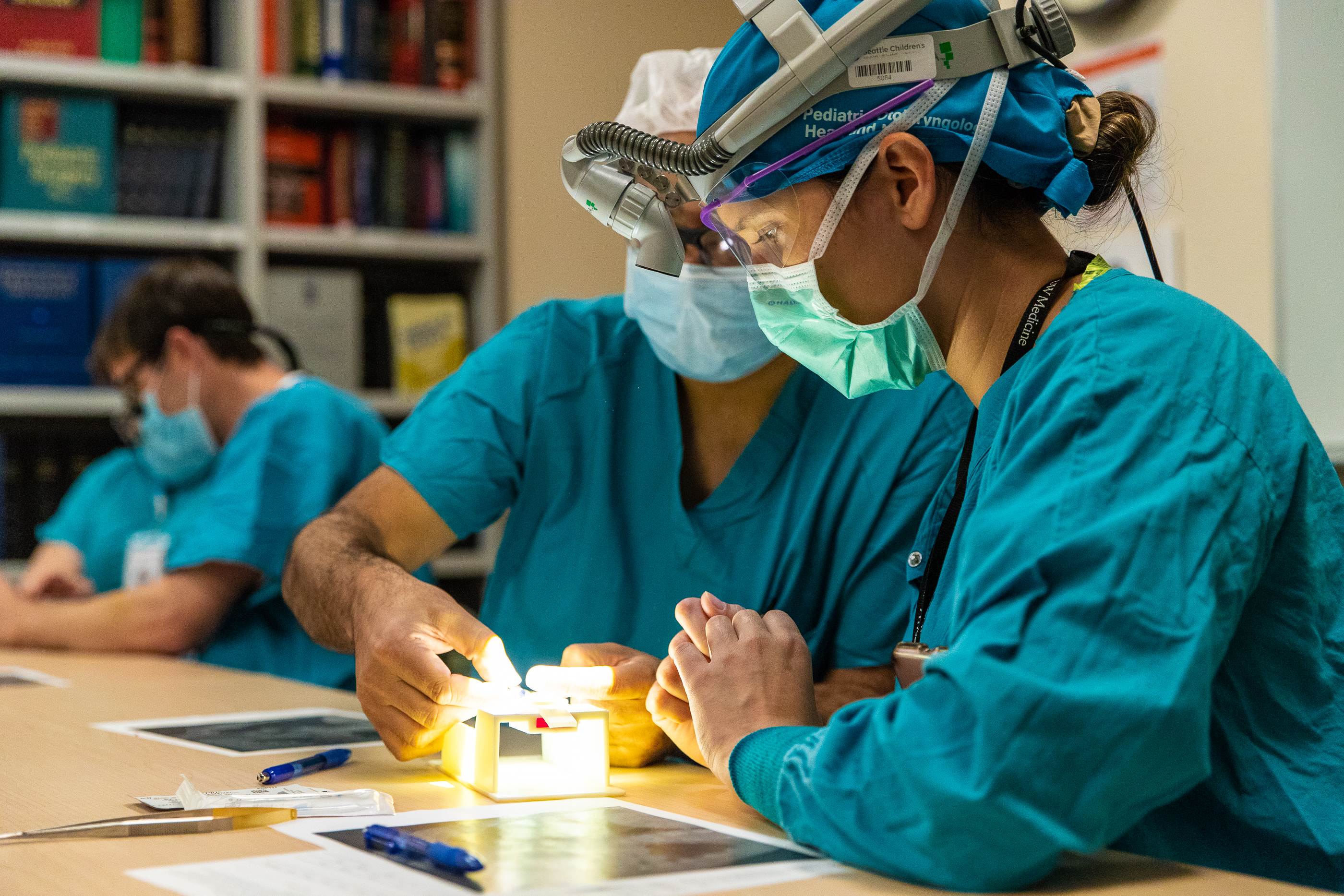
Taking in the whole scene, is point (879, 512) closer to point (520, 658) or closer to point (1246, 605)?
point (520, 658)

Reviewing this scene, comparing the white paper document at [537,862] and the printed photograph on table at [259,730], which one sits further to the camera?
the printed photograph on table at [259,730]

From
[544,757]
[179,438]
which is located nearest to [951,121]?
[544,757]

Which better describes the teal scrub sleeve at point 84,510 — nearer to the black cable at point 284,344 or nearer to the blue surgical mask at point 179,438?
the blue surgical mask at point 179,438

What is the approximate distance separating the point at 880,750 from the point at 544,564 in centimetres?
83

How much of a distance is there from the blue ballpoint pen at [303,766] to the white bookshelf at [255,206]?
206cm

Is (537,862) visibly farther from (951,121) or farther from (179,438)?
(179,438)

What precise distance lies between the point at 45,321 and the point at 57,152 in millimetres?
413

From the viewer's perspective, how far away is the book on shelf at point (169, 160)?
10.3ft

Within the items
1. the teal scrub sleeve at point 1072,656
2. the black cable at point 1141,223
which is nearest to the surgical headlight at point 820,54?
the black cable at point 1141,223

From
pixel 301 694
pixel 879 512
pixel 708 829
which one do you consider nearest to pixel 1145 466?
pixel 708 829

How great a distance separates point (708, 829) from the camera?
0.87m

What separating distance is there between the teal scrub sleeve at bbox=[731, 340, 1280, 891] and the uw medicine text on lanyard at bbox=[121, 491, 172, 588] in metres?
2.09

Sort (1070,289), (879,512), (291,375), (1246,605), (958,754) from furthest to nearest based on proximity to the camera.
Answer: (291,375)
(879,512)
(1070,289)
(1246,605)
(958,754)

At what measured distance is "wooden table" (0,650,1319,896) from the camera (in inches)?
28.6
